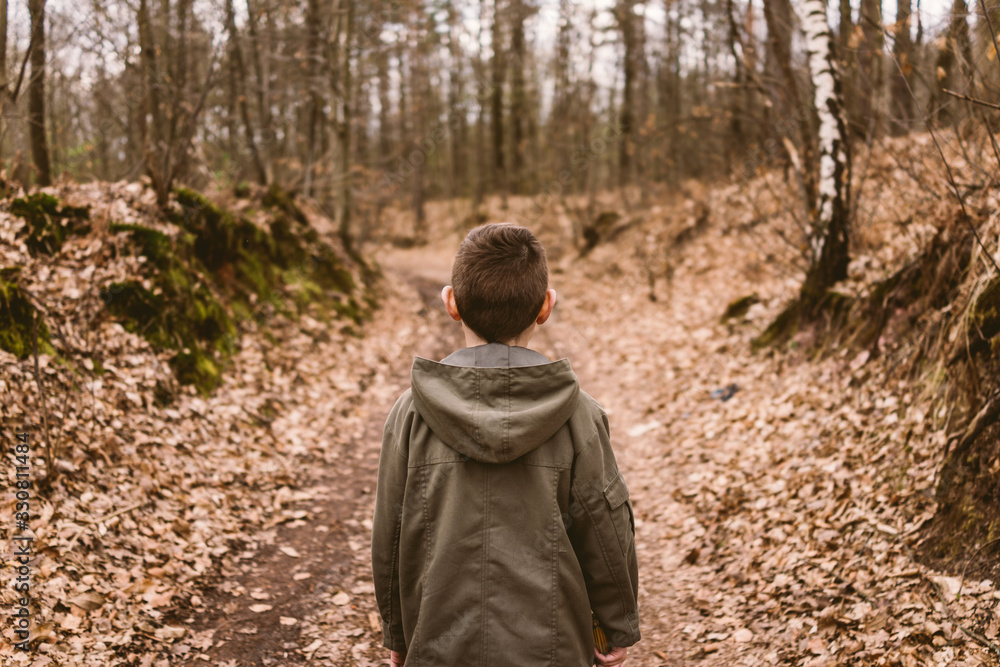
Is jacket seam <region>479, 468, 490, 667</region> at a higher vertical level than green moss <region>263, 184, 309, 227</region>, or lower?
lower

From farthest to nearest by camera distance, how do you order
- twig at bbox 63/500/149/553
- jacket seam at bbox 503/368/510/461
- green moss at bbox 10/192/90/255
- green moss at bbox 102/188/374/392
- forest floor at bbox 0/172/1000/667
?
green moss at bbox 102/188/374/392
green moss at bbox 10/192/90/255
twig at bbox 63/500/149/553
forest floor at bbox 0/172/1000/667
jacket seam at bbox 503/368/510/461

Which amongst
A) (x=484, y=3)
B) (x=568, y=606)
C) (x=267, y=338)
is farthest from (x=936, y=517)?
(x=484, y=3)

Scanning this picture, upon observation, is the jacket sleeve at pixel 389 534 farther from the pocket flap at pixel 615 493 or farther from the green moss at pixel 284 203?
the green moss at pixel 284 203

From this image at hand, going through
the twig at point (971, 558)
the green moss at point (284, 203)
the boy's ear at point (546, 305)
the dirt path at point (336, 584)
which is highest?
the green moss at point (284, 203)

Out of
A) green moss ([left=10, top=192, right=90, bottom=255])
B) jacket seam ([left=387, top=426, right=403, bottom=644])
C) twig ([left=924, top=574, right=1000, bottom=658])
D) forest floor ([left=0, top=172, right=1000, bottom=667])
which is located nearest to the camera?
jacket seam ([left=387, top=426, right=403, bottom=644])

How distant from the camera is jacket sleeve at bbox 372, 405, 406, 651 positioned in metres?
1.92

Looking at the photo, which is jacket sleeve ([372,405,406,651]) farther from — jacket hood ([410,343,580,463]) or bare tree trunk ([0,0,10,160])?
bare tree trunk ([0,0,10,160])

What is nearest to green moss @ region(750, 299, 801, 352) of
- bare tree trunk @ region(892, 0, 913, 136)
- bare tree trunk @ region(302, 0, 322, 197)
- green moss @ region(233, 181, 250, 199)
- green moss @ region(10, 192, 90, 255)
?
bare tree trunk @ region(892, 0, 913, 136)

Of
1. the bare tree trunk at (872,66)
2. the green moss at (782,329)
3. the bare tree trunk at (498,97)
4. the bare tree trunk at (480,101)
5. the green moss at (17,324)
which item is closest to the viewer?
the green moss at (17,324)

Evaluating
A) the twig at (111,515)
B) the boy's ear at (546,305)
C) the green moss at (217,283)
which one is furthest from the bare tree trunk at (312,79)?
the boy's ear at (546,305)

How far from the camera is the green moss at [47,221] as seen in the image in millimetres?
6230

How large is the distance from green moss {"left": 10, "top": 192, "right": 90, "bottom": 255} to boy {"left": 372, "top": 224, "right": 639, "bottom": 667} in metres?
6.17

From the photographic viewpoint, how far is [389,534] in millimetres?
1955

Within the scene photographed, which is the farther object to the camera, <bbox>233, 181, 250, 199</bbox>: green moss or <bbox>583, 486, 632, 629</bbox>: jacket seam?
<bbox>233, 181, 250, 199</bbox>: green moss
